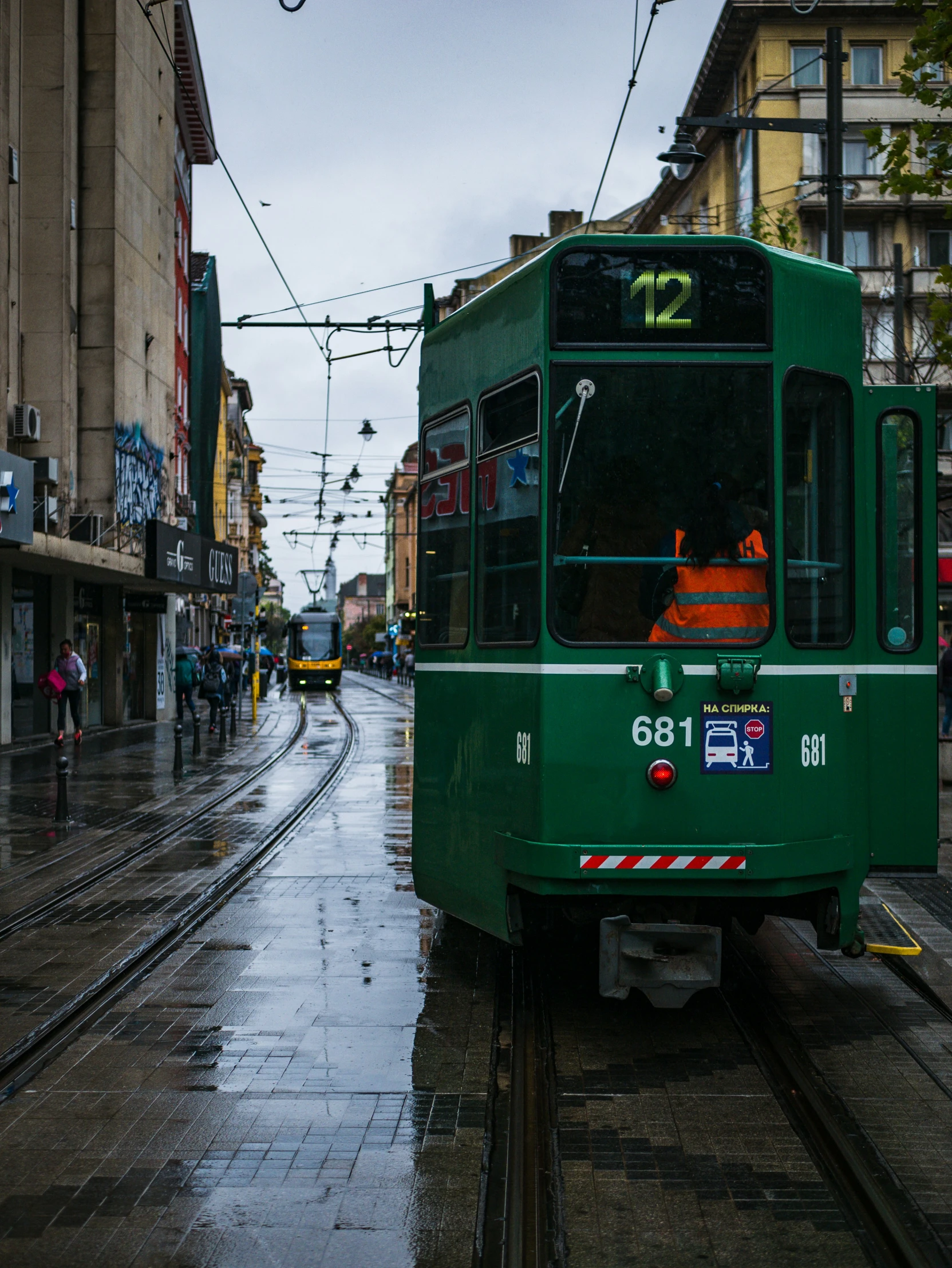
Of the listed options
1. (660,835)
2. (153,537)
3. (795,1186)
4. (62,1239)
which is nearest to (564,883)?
(660,835)

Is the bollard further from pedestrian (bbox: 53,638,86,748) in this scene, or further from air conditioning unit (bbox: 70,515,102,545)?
air conditioning unit (bbox: 70,515,102,545)

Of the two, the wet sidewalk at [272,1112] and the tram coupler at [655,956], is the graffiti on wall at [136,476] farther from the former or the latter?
the tram coupler at [655,956]

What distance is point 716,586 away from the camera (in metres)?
6.38

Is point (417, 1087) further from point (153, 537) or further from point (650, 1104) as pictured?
point (153, 537)

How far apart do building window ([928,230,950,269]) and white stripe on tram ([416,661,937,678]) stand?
117 ft

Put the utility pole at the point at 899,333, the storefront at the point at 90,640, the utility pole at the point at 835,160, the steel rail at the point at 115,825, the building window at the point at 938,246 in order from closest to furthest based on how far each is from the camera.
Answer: the steel rail at the point at 115,825
the utility pole at the point at 835,160
the utility pole at the point at 899,333
the storefront at the point at 90,640
the building window at the point at 938,246

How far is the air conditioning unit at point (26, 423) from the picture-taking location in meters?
24.7

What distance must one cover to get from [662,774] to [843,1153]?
1820 millimetres

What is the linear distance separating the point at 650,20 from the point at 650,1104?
10.9 meters

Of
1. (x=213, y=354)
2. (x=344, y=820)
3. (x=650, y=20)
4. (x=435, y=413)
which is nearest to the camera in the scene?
(x=435, y=413)

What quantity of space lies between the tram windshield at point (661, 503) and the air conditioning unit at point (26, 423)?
20.1m

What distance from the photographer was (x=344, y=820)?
604 inches

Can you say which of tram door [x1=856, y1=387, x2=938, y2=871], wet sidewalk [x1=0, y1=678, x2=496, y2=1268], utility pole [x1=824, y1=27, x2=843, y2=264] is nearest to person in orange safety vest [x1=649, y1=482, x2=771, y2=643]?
tram door [x1=856, y1=387, x2=938, y2=871]

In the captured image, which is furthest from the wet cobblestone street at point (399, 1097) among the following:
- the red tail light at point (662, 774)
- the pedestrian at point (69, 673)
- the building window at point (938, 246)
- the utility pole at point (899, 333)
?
the building window at point (938, 246)
